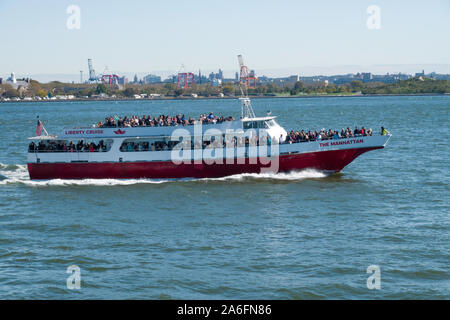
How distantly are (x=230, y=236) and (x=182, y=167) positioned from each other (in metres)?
14.3

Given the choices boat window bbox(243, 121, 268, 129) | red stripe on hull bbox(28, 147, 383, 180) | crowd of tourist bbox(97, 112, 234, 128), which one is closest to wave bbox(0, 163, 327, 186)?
red stripe on hull bbox(28, 147, 383, 180)

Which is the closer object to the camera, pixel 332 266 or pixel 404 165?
pixel 332 266

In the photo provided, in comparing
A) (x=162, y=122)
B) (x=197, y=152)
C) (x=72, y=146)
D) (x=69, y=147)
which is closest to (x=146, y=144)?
(x=162, y=122)

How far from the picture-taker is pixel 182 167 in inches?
1618

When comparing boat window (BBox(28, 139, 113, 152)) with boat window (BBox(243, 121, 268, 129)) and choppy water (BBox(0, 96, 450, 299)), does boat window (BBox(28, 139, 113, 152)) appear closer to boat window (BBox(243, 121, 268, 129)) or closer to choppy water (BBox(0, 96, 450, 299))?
choppy water (BBox(0, 96, 450, 299))

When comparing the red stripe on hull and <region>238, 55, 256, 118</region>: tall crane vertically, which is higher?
<region>238, 55, 256, 118</region>: tall crane

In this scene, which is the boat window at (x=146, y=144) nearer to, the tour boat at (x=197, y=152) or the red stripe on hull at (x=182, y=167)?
the tour boat at (x=197, y=152)

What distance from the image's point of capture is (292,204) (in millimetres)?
34188

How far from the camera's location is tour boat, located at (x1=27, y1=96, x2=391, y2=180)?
133 feet

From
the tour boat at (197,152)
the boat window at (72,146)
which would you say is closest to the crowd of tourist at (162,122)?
the tour boat at (197,152)

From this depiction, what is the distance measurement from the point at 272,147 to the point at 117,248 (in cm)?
1753

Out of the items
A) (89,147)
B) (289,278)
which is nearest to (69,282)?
(289,278)
